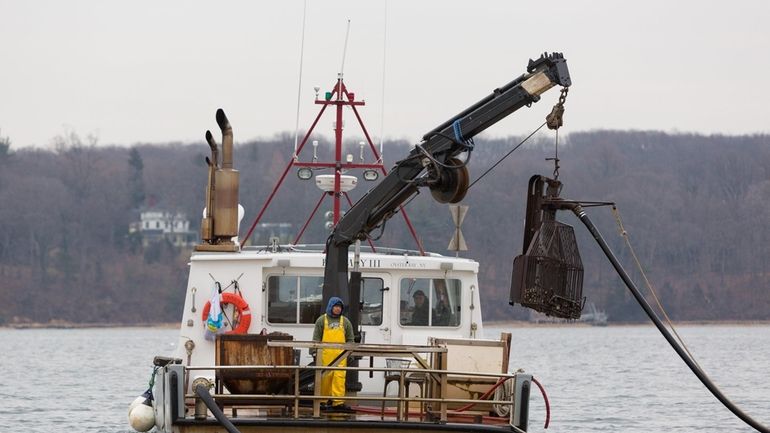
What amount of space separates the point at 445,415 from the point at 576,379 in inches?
1194

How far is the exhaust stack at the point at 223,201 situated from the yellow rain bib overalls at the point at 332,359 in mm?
3132

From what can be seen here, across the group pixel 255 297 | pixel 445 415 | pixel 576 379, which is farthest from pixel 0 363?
pixel 445 415

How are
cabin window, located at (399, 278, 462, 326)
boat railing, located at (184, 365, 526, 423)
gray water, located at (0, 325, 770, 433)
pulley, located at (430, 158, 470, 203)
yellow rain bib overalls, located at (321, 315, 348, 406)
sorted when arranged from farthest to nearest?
gray water, located at (0, 325, 770, 433) → cabin window, located at (399, 278, 462, 326) → pulley, located at (430, 158, 470, 203) → yellow rain bib overalls, located at (321, 315, 348, 406) → boat railing, located at (184, 365, 526, 423)

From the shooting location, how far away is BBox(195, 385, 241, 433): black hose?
15.3m

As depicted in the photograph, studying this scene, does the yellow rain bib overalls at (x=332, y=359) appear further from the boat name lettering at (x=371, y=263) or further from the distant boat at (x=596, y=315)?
the distant boat at (x=596, y=315)

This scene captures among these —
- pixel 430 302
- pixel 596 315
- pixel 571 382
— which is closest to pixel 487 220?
pixel 596 315

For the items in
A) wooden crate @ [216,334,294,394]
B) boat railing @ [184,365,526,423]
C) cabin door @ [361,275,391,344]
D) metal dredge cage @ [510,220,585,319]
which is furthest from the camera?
cabin door @ [361,275,391,344]

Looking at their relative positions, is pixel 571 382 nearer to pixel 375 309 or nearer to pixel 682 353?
pixel 375 309

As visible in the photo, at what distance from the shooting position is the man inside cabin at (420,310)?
19625 mm

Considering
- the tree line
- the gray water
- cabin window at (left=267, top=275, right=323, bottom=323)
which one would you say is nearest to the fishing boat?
cabin window at (left=267, top=275, right=323, bottom=323)

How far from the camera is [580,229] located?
91438mm

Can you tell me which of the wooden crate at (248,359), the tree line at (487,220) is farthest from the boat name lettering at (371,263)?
the tree line at (487,220)

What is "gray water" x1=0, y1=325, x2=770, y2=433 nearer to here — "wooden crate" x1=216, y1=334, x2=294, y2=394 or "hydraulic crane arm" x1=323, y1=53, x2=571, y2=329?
"hydraulic crane arm" x1=323, y1=53, x2=571, y2=329

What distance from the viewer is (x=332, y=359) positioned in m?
16.9
